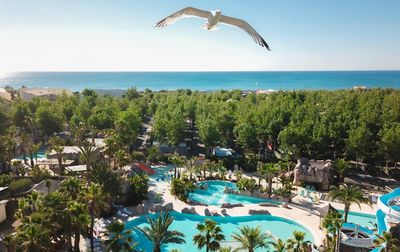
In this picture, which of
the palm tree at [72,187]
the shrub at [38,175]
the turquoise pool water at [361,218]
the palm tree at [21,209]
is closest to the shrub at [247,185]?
the turquoise pool water at [361,218]

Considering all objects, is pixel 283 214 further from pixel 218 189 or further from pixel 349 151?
pixel 349 151

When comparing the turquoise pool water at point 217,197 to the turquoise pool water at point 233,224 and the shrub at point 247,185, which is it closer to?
the shrub at point 247,185

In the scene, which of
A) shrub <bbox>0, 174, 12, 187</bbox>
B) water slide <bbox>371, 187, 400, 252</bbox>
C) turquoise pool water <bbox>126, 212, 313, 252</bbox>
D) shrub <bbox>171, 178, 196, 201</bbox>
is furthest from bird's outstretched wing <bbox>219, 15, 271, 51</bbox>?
shrub <bbox>0, 174, 12, 187</bbox>

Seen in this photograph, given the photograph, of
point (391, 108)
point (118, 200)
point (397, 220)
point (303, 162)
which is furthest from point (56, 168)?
point (391, 108)

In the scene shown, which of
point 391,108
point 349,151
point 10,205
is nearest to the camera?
point 10,205

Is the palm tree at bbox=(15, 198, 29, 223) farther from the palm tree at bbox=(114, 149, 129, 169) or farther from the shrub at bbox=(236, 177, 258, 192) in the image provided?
the shrub at bbox=(236, 177, 258, 192)

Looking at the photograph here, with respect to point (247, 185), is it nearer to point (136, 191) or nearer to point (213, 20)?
point (136, 191)
